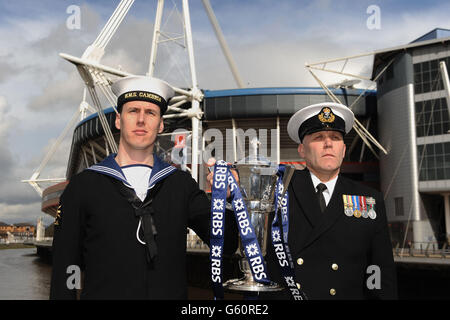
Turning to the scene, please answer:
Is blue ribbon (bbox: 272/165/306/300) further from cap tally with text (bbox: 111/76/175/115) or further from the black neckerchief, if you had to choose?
cap tally with text (bbox: 111/76/175/115)

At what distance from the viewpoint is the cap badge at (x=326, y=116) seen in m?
4.29

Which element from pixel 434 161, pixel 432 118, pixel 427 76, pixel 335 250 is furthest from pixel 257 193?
pixel 427 76

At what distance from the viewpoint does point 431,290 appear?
2242 centimetres

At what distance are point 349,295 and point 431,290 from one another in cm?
2151

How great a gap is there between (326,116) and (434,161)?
41.8 meters

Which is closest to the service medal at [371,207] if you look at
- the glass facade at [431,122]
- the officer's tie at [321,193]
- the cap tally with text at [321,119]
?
the officer's tie at [321,193]

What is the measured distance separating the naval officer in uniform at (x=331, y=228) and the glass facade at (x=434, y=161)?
134ft

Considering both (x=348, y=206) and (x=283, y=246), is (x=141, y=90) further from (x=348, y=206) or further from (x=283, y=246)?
(x=348, y=206)

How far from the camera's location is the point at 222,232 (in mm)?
3699

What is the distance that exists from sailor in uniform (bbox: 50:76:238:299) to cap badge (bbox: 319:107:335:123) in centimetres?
140

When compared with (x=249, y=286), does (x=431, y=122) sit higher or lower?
higher

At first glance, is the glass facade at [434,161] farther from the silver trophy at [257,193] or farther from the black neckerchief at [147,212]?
the black neckerchief at [147,212]

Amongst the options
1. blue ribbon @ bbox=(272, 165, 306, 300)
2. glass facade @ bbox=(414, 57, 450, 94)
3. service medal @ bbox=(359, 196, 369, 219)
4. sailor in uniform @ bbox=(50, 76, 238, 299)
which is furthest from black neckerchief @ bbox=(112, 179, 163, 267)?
glass facade @ bbox=(414, 57, 450, 94)
